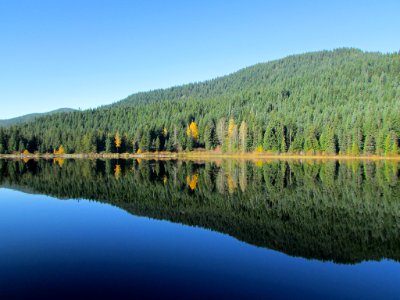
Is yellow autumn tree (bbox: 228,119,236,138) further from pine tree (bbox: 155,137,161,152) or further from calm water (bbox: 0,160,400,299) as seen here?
calm water (bbox: 0,160,400,299)

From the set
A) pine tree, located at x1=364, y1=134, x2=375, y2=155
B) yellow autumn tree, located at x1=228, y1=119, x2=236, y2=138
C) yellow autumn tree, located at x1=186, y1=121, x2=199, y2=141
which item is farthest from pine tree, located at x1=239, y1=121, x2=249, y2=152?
pine tree, located at x1=364, y1=134, x2=375, y2=155

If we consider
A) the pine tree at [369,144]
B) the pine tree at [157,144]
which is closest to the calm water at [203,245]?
the pine tree at [369,144]

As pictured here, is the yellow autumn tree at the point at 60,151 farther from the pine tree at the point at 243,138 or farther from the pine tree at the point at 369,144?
the pine tree at the point at 369,144

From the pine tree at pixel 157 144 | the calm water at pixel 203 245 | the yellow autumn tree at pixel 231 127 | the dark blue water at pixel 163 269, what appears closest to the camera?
the dark blue water at pixel 163 269

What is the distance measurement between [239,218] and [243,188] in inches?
659

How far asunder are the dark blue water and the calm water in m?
0.05

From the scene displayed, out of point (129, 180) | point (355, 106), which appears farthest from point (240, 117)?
point (129, 180)

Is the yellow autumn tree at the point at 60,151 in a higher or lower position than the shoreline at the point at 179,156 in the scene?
higher

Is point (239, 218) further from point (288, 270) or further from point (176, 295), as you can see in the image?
point (176, 295)

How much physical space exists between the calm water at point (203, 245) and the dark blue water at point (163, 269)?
50 mm

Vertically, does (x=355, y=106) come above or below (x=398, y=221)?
above

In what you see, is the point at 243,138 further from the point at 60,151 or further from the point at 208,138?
the point at 60,151

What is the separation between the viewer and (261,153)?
13762cm

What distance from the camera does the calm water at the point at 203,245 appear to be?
50.5ft
